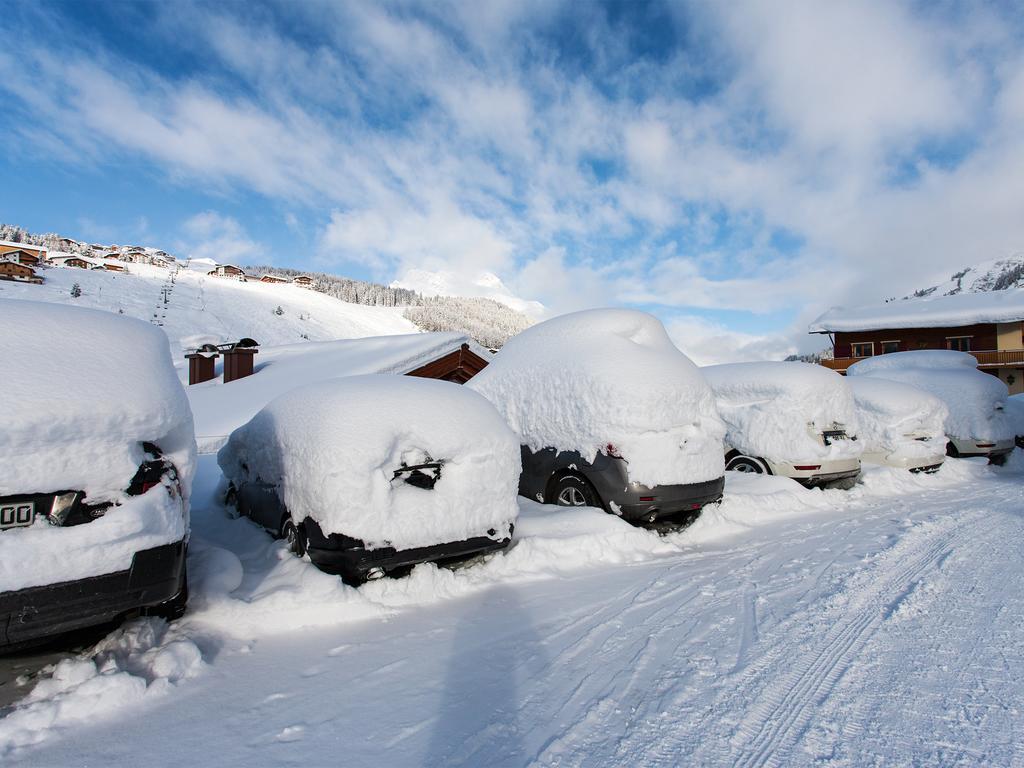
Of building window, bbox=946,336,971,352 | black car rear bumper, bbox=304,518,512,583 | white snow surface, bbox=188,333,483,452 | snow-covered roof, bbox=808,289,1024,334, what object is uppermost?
snow-covered roof, bbox=808,289,1024,334

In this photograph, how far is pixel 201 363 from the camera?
1577 centimetres

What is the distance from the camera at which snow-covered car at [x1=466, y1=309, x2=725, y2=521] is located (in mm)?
5301

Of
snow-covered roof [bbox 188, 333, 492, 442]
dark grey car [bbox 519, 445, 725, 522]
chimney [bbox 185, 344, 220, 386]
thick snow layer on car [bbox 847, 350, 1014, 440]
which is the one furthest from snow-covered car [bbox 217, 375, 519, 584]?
chimney [bbox 185, 344, 220, 386]

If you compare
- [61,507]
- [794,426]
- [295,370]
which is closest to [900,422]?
[794,426]

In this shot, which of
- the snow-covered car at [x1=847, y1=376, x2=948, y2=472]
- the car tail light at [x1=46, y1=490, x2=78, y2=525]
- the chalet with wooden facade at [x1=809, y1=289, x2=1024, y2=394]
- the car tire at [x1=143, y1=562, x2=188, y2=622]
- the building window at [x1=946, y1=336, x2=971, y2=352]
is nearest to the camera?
the car tail light at [x1=46, y1=490, x2=78, y2=525]

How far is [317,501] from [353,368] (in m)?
9.22

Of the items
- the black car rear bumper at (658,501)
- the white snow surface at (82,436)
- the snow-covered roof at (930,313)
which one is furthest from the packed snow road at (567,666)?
the snow-covered roof at (930,313)

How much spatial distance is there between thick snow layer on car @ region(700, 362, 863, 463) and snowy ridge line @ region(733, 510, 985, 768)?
2.75 meters

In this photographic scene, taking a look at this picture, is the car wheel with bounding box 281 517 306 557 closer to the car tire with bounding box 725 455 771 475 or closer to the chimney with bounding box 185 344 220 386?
the car tire with bounding box 725 455 771 475

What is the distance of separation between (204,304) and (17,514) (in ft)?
201

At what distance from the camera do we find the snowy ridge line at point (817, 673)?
238 centimetres

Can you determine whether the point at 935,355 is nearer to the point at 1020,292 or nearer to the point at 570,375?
the point at 570,375

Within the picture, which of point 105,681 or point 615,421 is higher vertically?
point 615,421

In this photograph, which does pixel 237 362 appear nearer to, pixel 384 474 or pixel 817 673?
pixel 384 474
